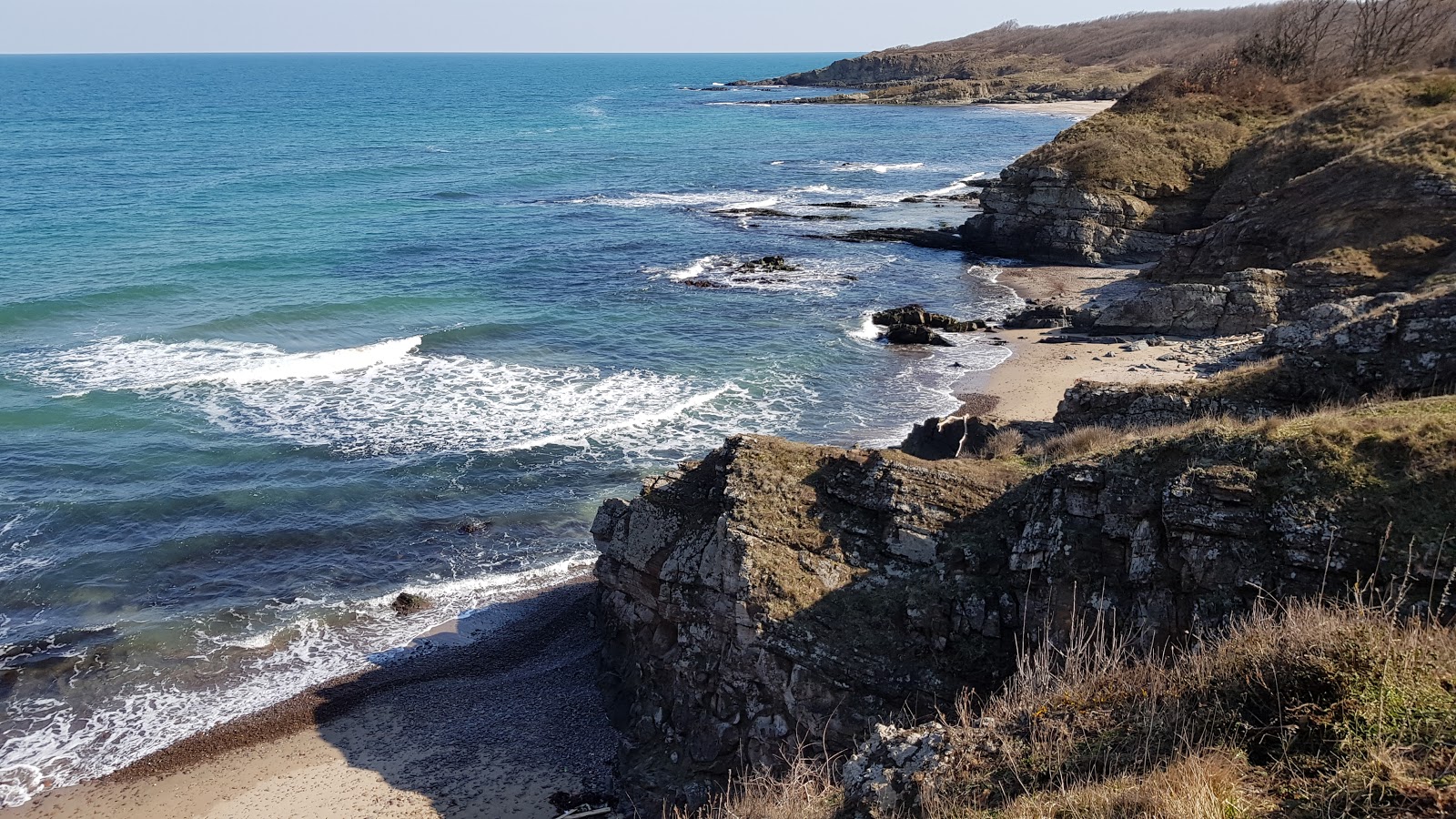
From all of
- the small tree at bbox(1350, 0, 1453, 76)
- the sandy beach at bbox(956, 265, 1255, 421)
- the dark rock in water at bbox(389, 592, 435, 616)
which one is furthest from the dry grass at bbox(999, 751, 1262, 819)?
the small tree at bbox(1350, 0, 1453, 76)

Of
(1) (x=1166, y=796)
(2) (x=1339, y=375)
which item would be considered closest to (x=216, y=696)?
(1) (x=1166, y=796)

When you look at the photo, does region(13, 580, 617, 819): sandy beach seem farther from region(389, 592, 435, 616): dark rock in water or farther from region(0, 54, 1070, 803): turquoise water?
region(389, 592, 435, 616): dark rock in water

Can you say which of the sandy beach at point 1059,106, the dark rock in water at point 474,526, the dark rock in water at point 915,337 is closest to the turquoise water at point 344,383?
the dark rock in water at point 474,526

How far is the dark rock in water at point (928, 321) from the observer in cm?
3881

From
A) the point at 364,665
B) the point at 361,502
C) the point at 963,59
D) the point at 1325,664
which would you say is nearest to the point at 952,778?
the point at 1325,664

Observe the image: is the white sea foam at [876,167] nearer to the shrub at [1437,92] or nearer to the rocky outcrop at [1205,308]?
the shrub at [1437,92]

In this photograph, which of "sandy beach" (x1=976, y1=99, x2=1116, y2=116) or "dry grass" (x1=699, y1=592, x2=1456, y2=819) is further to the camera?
"sandy beach" (x1=976, y1=99, x2=1116, y2=116)

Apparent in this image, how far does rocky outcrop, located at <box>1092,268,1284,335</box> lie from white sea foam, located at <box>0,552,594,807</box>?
2434 cm

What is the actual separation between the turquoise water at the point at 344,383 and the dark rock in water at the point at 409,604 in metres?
0.26

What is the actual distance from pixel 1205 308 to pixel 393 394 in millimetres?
28880

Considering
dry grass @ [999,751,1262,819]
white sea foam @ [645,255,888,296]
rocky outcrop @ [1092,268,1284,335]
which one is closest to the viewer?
dry grass @ [999,751,1262,819]

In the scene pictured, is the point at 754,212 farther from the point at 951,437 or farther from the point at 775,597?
the point at 775,597

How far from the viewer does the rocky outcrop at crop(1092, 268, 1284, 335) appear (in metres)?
32.2

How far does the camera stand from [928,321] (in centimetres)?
Answer: 3922
